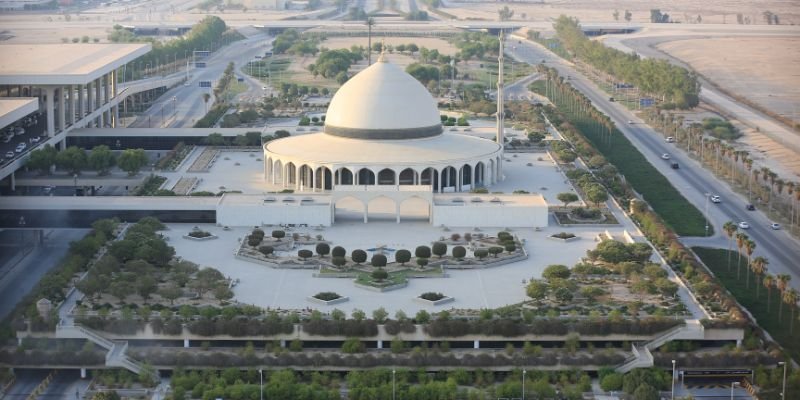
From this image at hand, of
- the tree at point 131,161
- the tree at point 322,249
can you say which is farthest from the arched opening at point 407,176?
the tree at point 131,161

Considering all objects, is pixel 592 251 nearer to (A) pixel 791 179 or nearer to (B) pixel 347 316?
(B) pixel 347 316

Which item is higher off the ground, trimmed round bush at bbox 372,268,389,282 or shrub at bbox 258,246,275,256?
shrub at bbox 258,246,275,256

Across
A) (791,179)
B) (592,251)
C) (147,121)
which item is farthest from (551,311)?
(147,121)

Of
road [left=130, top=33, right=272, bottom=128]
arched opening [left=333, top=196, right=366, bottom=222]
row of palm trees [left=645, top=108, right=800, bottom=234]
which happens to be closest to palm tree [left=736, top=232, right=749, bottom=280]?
row of palm trees [left=645, top=108, right=800, bottom=234]

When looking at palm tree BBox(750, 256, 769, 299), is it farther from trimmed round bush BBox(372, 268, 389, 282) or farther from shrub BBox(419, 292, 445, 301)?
trimmed round bush BBox(372, 268, 389, 282)

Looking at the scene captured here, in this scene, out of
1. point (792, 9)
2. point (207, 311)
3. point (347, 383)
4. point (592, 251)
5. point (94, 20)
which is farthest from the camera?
point (94, 20)

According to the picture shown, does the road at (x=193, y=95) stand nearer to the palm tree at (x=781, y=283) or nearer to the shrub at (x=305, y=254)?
the shrub at (x=305, y=254)
